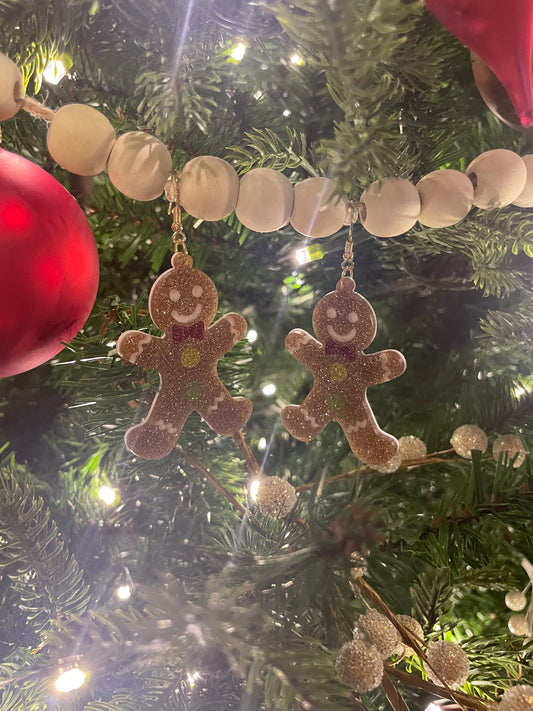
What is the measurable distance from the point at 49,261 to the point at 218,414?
0.73ft

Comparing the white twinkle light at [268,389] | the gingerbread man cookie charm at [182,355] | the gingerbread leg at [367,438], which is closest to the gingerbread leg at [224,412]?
the gingerbread man cookie charm at [182,355]

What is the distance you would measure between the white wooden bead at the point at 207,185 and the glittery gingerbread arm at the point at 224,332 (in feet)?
0.37

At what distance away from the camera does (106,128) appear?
0.44 metres

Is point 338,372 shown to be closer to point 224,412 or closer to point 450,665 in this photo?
point 224,412

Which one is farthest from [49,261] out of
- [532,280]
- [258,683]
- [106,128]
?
[532,280]

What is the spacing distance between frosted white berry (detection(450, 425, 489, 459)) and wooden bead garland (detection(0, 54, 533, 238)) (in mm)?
207

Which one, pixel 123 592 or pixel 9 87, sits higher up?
pixel 9 87

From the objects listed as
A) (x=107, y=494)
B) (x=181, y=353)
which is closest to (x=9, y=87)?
(x=181, y=353)

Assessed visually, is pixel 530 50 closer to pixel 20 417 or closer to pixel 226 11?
pixel 226 11

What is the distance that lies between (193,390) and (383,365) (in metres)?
0.20

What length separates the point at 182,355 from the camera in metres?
0.51

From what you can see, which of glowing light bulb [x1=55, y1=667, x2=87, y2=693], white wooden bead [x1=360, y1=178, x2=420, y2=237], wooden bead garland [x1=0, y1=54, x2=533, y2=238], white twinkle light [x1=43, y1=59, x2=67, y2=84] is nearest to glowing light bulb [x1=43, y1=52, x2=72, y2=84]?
white twinkle light [x1=43, y1=59, x2=67, y2=84]

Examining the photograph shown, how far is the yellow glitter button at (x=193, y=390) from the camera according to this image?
518mm

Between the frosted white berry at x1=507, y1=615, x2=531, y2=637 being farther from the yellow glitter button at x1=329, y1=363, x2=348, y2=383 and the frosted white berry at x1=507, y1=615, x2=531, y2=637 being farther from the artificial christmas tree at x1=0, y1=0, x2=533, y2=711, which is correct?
the yellow glitter button at x1=329, y1=363, x2=348, y2=383
